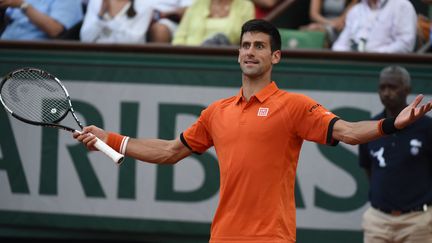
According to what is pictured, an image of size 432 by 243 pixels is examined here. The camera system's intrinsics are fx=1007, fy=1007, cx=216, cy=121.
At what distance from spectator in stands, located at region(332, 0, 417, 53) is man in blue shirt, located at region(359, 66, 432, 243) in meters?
1.07

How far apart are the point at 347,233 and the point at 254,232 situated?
3.48 metres

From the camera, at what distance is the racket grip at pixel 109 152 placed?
5551 mm

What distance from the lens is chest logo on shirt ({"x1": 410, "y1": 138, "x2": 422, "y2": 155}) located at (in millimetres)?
7820

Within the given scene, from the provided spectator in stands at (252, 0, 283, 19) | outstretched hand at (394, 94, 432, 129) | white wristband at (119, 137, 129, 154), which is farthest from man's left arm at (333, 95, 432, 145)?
spectator in stands at (252, 0, 283, 19)

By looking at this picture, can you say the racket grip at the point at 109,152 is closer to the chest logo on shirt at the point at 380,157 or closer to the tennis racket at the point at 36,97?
the tennis racket at the point at 36,97

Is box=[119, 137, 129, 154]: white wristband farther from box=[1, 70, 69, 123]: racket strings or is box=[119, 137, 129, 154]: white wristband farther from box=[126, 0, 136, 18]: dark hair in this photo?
box=[126, 0, 136, 18]: dark hair


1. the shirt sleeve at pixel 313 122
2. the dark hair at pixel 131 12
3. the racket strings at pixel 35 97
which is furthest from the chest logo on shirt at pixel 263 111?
the dark hair at pixel 131 12

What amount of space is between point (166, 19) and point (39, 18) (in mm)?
1247

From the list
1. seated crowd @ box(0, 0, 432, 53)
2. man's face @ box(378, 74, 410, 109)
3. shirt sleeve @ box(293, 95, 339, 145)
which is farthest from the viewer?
seated crowd @ box(0, 0, 432, 53)

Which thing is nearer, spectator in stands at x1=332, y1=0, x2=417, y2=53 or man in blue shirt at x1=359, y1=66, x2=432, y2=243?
man in blue shirt at x1=359, y1=66, x2=432, y2=243

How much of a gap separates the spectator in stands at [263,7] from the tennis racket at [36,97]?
13.0ft

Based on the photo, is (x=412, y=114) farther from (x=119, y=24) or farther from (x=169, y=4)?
(x=169, y=4)

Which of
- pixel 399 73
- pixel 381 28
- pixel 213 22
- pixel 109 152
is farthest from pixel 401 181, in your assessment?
pixel 109 152

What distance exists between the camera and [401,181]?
25.7 feet
